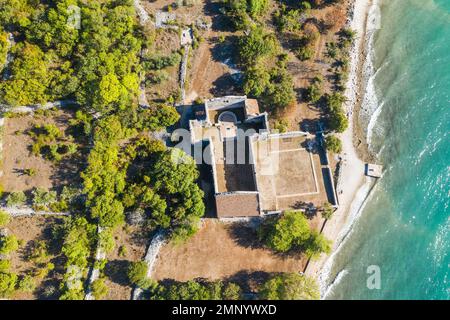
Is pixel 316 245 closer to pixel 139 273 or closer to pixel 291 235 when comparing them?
pixel 291 235

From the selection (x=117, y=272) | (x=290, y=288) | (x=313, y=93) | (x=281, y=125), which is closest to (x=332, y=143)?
(x=281, y=125)

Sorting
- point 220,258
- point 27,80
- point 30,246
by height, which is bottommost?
point 220,258

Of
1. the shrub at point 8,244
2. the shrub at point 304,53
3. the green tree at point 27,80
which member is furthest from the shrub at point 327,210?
the shrub at point 8,244

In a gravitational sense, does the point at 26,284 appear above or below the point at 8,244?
below

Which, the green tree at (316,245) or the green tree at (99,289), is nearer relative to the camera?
the green tree at (99,289)

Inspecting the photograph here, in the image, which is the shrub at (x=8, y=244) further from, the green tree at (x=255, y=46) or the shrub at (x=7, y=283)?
the green tree at (x=255, y=46)

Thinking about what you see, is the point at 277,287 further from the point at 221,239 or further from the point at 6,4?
the point at 6,4

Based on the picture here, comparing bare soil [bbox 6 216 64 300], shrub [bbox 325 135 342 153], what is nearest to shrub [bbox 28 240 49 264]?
bare soil [bbox 6 216 64 300]
